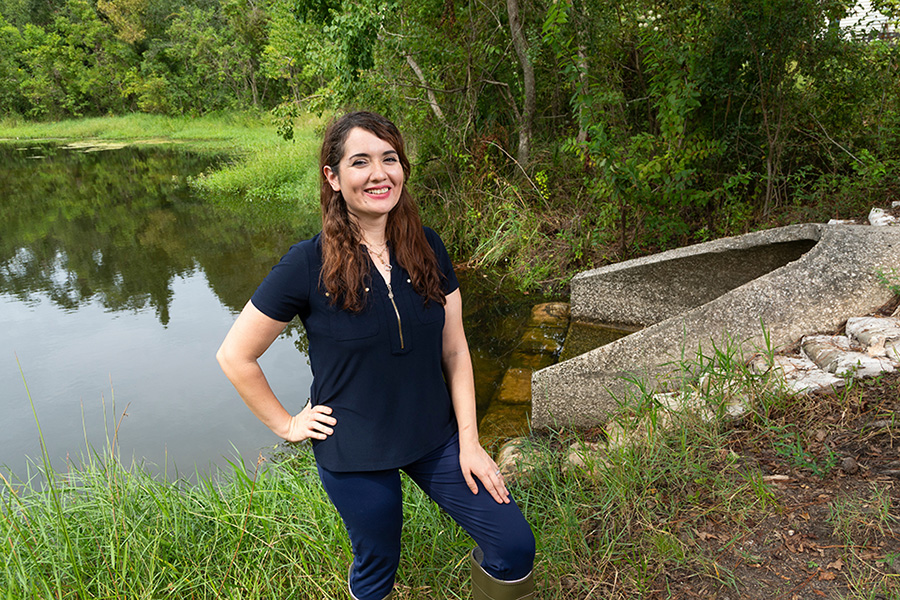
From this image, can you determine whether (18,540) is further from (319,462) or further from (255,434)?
(255,434)

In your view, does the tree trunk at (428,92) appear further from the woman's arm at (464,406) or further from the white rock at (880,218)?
the woman's arm at (464,406)

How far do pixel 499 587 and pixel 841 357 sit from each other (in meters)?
2.15

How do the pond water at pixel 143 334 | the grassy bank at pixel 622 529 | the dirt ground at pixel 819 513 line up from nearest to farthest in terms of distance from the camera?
the dirt ground at pixel 819 513
the grassy bank at pixel 622 529
the pond water at pixel 143 334

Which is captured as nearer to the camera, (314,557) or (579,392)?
(314,557)

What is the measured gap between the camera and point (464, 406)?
175 cm

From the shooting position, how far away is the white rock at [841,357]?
2646mm

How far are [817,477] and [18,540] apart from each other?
Answer: 304 cm

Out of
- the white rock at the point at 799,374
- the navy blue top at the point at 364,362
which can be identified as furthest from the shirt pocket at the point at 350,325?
the white rock at the point at 799,374

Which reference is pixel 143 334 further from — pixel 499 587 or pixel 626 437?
pixel 499 587

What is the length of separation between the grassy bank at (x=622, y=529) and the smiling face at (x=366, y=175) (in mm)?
1314

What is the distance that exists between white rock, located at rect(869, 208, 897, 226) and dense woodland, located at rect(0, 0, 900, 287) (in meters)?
0.47

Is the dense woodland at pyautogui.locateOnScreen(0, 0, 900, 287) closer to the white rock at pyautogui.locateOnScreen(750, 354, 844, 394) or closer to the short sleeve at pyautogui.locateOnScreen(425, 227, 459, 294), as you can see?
the white rock at pyautogui.locateOnScreen(750, 354, 844, 394)

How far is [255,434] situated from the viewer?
14.5ft

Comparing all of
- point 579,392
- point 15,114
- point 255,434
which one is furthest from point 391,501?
point 15,114
